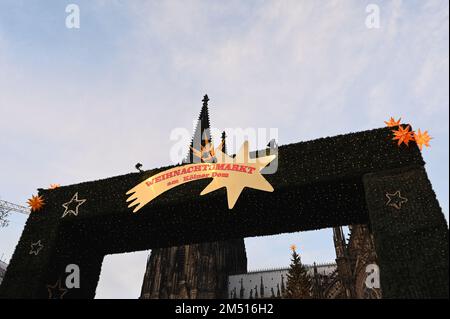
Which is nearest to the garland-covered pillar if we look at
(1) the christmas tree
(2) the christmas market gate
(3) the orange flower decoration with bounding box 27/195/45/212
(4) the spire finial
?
(2) the christmas market gate

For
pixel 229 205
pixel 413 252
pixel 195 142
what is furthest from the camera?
pixel 195 142

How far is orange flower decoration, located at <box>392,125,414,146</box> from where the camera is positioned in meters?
6.98

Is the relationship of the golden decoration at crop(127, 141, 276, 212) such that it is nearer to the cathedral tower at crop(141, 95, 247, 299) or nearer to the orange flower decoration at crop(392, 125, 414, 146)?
the orange flower decoration at crop(392, 125, 414, 146)

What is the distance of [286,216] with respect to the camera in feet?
27.5

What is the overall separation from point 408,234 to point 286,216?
2859 millimetres

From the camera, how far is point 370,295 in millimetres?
20328

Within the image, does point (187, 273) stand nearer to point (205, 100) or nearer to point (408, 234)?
point (205, 100)

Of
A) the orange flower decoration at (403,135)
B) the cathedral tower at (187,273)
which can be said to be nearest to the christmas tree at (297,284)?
the cathedral tower at (187,273)

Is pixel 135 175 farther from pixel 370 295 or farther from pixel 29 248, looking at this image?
pixel 370 295

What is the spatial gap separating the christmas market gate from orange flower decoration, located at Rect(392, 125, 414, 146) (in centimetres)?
13

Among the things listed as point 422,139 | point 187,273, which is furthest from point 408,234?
point 187,273

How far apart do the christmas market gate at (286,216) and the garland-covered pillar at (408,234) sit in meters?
0.01
